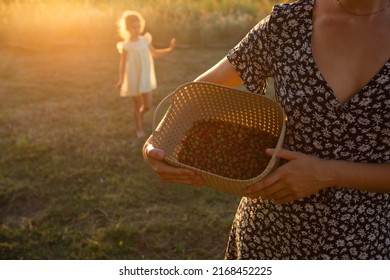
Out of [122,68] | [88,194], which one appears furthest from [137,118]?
[88,194]

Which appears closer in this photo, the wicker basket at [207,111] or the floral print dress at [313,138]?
the floral print dress at [313,138]

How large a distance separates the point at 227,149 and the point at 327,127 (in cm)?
55

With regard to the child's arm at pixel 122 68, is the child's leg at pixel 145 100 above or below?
below

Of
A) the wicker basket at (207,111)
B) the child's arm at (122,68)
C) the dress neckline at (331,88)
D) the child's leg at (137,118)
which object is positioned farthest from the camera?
the child's arm at (122,68)

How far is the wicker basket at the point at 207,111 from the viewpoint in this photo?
1.66 metres

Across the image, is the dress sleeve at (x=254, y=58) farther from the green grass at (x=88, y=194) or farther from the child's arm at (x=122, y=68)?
the child's arm at (x=122, y=68)

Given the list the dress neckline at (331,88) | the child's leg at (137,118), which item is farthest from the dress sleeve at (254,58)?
the child's leg at (137,118)

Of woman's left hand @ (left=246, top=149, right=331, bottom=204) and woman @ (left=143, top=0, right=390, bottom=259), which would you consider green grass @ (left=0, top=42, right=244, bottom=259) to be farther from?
woman's left hand @ (left=246, top=149, right=331, bottom=204)

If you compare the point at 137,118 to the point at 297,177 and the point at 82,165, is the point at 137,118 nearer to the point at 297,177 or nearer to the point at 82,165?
the point at 82,165

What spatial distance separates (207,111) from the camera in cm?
189

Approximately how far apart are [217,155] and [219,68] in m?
0.34

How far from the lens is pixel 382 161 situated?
1.35 metres
